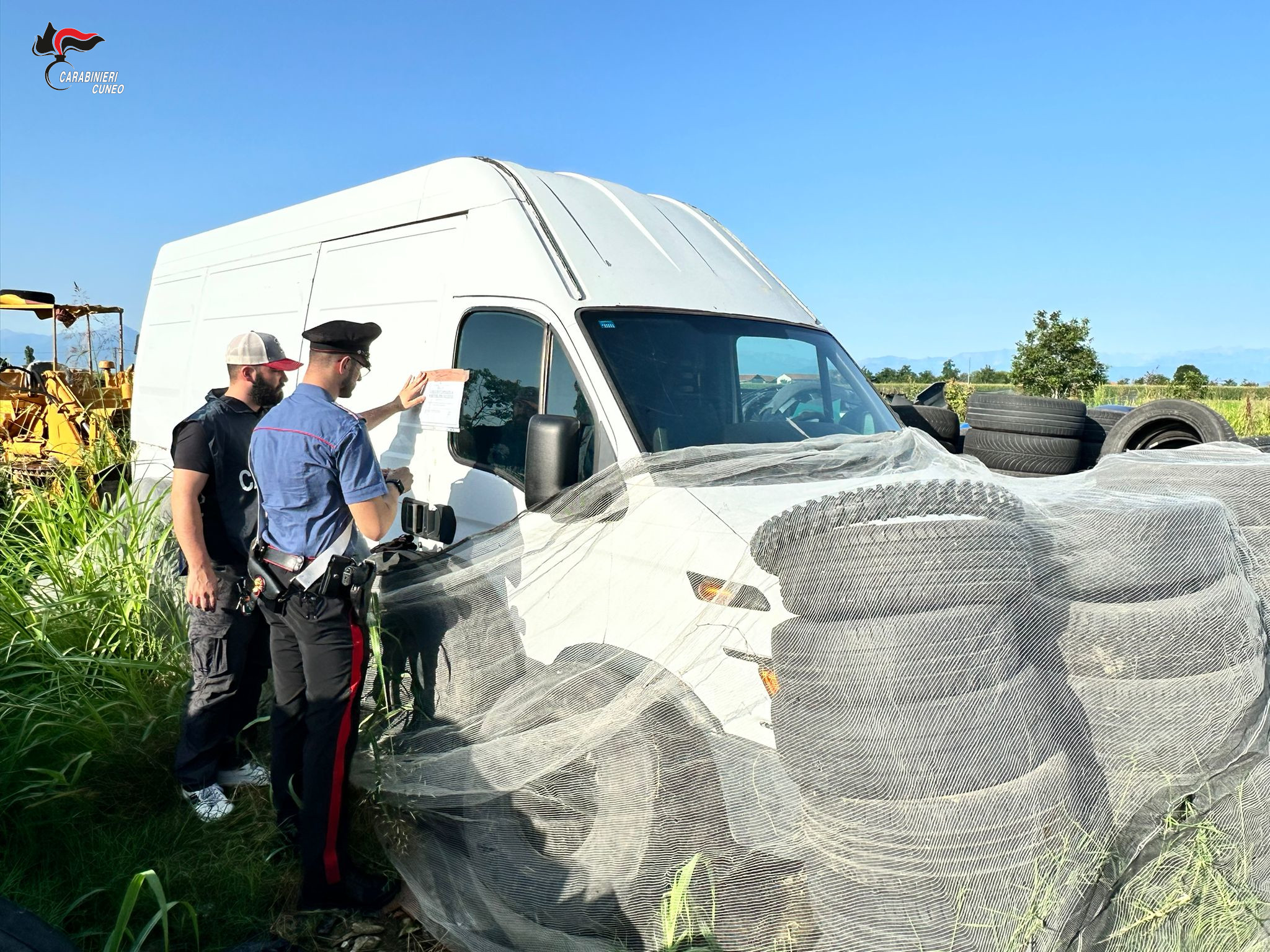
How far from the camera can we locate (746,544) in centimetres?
250

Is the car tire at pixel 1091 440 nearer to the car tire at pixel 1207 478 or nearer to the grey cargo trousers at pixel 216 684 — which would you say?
the car tire at pixel 1207 478

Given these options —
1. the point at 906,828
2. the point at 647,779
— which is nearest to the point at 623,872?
the point at 647,779

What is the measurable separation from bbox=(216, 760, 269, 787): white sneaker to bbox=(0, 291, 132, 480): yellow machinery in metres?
6.74

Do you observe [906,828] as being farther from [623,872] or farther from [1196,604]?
[1196,604]

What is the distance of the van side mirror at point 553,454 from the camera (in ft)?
10.1

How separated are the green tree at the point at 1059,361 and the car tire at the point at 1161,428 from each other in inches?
1224

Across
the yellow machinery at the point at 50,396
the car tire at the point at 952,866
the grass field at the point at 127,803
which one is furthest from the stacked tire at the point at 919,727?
the yellow machinery at the point at 50,396

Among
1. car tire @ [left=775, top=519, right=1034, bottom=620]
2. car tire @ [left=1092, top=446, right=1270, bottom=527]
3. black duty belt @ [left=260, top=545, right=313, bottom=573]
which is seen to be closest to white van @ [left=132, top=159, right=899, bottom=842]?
car tire @ [left=775, top=519, right=1034, bottom=620]

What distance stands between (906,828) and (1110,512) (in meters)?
1.13

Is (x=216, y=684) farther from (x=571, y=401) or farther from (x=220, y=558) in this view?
(x=571, y=401)

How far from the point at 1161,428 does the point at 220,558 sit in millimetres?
5790

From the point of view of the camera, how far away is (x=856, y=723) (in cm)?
210

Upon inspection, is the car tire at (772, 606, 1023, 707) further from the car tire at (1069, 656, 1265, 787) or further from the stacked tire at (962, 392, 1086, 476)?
the stacked tire at (962, 392, 1086, 476)

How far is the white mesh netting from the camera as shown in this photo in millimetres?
2049
